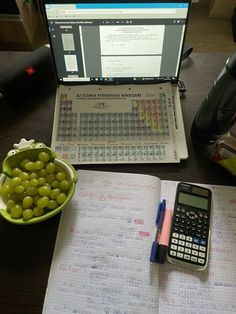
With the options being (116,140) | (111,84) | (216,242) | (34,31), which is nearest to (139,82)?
(111,84)

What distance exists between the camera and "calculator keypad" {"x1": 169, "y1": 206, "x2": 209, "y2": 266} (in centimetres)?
49

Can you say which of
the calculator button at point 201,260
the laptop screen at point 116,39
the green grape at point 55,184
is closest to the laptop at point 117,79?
the laptop screen at point 116,39

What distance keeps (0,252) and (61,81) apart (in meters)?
0.44

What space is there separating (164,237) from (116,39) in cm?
45

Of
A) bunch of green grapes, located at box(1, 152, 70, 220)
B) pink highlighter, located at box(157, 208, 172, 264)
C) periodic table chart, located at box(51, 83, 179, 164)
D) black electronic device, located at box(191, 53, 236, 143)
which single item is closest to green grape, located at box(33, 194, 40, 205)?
bunch of green grapes, located at box(1, 152, 70, 220)

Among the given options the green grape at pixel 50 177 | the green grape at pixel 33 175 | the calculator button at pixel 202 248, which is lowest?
the calculator button at pixel 202 248

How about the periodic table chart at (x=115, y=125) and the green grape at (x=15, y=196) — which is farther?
the periodic table chart at (x=115, y=125)

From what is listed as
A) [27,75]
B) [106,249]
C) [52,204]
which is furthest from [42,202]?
[27,75]

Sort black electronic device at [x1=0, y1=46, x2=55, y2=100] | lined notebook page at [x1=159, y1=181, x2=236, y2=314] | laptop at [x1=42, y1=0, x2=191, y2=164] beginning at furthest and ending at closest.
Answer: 1. black electronic device at [x1=0, y1=46, x2=55, y2=100]
2. laptop at [x1=42, y1=0, x2=191, y2=164]
3. lined notebook page at [x1=159, y1=181, x2=236, y2=314]

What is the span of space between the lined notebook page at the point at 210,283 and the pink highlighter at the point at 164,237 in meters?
0.02

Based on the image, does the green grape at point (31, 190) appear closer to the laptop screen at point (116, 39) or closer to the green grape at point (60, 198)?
the green grape at point (60, 198)

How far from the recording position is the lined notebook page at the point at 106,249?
1.53ft

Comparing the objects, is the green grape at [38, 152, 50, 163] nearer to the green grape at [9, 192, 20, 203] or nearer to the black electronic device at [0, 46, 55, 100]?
the green grape at [9, 192, 20, 203]

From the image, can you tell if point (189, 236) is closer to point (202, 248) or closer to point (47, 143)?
point (202, 248)
